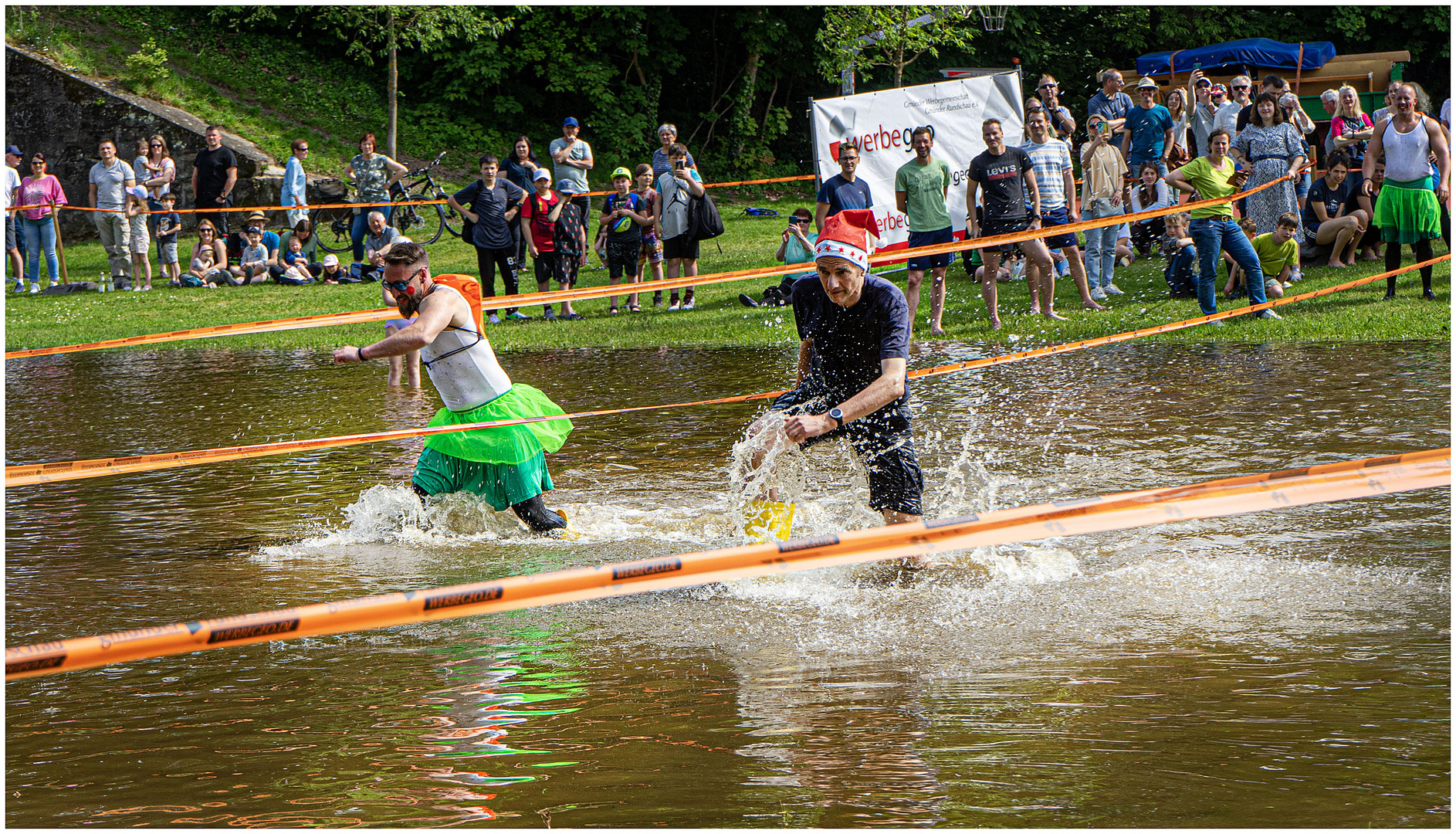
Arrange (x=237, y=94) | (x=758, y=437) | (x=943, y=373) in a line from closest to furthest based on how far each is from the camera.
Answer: (x=758, y=437), (x=943, y=373), (x=237, y=94)

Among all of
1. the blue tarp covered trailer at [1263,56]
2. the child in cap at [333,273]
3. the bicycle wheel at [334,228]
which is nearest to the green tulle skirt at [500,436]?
the child in cap at [333,273]

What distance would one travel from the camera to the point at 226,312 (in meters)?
15.7

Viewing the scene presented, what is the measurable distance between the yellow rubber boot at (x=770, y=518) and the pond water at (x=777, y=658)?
0.28 metres

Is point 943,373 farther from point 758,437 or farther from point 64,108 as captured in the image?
point 64,108

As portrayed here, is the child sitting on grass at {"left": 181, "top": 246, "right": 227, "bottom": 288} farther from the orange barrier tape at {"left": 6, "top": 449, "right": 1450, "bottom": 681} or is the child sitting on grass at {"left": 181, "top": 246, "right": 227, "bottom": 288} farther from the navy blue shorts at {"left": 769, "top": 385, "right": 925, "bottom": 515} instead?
the orange barrier tape at {"left": 6, "top": 449, "right": 1450, "bottom": 681}

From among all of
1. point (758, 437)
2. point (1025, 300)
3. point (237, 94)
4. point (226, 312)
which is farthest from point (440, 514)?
point (237, 94)

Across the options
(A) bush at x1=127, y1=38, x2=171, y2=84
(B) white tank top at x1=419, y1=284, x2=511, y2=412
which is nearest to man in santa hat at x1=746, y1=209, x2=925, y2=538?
(B) white tank top at x1=419, y1=284, x2=511, y2=412

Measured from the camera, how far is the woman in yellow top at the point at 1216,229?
11.1 metres

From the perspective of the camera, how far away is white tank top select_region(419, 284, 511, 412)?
5.88m

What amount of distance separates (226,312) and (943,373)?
9972 mm

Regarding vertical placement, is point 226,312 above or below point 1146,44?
below

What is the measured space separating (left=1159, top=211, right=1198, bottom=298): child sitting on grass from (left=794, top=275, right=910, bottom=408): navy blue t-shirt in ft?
26.3

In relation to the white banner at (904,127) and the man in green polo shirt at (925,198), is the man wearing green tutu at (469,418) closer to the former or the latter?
the man in green polo shirt at (925,198)

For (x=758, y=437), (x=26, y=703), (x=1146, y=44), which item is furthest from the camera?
(x=1146, y=44)
